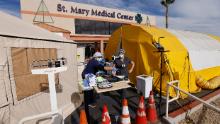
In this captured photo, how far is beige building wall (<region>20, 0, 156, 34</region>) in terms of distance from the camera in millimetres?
19391

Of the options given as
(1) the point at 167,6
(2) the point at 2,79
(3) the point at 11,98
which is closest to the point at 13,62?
(2) the point at 2,79

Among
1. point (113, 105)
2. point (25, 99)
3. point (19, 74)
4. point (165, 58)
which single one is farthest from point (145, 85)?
point (19, 74)

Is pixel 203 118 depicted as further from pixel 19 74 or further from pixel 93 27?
pixel 93 27

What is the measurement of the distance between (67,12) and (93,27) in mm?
4370

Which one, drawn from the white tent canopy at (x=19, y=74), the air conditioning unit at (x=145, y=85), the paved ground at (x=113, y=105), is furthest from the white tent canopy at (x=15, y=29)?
the air conditioning unit at (x=145, y=85)

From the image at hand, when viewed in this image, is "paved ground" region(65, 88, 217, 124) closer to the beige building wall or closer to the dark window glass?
the beige building wall

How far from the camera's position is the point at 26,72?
3574 mm

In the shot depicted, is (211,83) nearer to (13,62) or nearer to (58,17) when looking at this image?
(13,62)

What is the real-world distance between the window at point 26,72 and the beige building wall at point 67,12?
1768cm

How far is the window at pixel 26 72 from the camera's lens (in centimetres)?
326

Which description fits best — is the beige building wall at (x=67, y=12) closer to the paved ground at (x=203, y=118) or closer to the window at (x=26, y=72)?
the window at (x=26, y=72)

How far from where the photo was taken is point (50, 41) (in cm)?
448

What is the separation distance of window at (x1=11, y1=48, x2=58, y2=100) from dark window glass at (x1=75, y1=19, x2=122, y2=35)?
64.5 feet

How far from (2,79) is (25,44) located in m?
0.91
